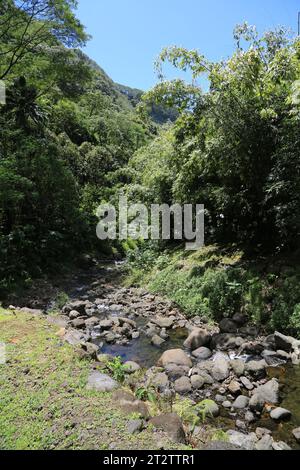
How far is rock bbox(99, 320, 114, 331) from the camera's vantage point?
827 centimetres

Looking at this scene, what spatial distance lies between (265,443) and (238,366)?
1833mm

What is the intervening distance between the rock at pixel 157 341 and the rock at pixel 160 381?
167 cm

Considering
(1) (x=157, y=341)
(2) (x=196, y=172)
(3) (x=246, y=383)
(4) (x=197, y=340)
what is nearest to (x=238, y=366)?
(3) (x=246, y=383)

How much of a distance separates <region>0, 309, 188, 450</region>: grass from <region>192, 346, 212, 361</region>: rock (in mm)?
2541

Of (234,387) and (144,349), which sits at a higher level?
(234,387)

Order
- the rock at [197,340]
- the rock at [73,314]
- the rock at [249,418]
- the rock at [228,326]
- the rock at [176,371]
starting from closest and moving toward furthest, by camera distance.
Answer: the rock at [249,418], the rock at [176,371], the rock at [197,340], the rock at [228,326], the rock at [73,314]

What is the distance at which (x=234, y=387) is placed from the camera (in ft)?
17.4

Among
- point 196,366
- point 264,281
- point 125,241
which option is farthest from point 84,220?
point 196,366

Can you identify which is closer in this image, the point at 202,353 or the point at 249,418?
the point at 249,418

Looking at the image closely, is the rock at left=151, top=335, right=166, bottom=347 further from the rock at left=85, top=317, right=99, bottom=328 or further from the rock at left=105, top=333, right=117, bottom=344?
the rock at left=85, top=317, right=99, bottom=328

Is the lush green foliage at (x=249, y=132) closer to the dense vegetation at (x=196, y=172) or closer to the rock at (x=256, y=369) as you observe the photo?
the dense vegetation at (x=196, y=172)

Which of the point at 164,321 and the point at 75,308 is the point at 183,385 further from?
the point at 75,308

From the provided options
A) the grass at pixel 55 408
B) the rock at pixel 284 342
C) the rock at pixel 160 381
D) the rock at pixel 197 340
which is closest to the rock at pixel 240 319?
the rock at pixel 197 340

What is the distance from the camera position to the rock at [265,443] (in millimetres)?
3941
